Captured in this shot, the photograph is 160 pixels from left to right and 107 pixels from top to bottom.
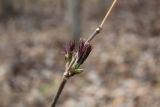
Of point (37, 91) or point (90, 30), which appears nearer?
point (37, 91)

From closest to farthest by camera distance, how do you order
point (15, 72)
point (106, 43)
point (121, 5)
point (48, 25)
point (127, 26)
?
point (15, 72) → point (106, 43) → point (127, 26) → point (48, 25) → point (121, 5)

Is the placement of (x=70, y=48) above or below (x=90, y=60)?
above

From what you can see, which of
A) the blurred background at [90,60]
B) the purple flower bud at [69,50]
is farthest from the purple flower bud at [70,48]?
the blurred background at [90,60]

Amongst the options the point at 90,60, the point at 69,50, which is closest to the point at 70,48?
the point at 69,50

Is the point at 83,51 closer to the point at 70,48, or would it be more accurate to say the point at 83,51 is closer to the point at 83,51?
the point at 83,51

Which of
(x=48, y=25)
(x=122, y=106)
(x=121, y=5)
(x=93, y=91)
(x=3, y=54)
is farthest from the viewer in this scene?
(x=121, y=5)

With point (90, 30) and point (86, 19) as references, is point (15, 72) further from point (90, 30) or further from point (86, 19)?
point (86, 19)

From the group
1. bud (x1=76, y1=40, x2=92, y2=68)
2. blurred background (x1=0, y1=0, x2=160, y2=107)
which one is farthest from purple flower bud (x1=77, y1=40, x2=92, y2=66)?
blurred background (x1=0, y1=0, x2=160, y2=107)

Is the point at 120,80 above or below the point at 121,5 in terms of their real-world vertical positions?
above

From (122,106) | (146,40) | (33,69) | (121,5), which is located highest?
(122,106)

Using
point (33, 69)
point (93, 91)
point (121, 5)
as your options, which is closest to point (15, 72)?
point (33, 69)
